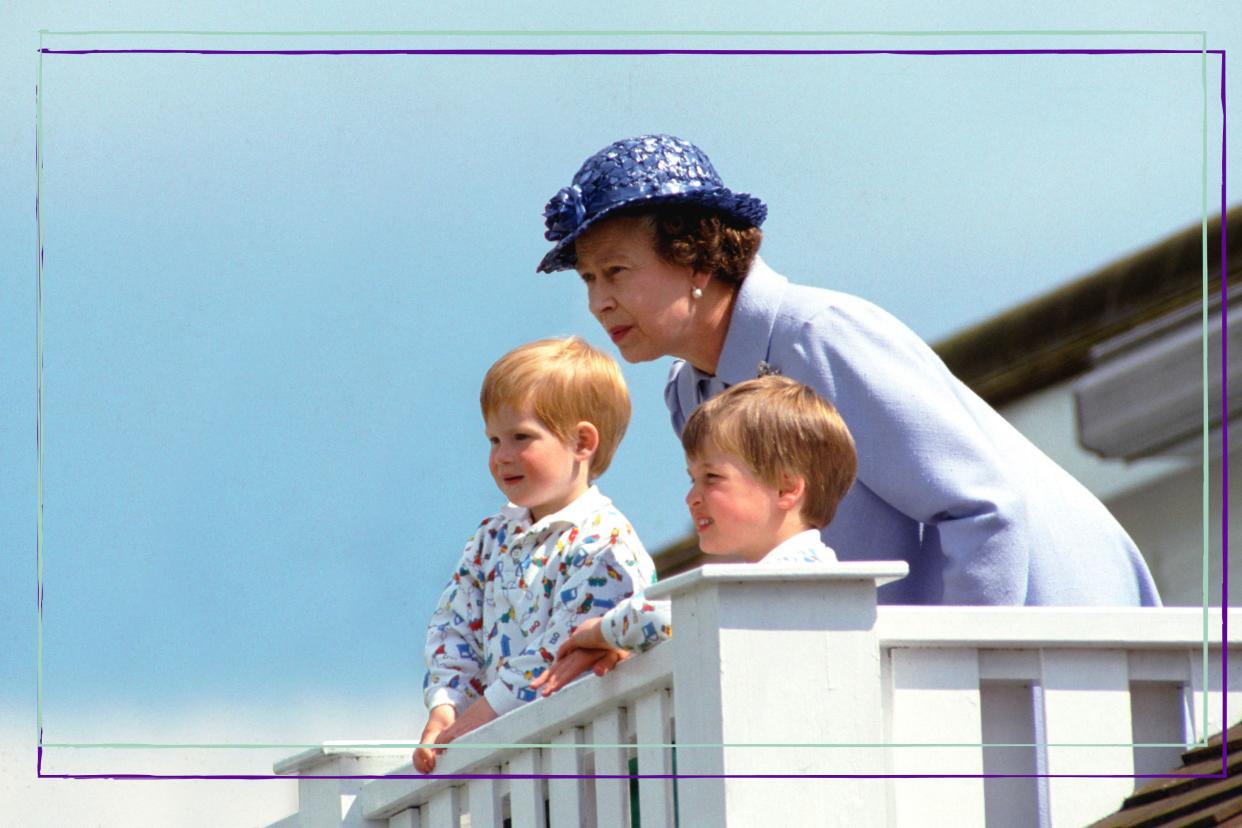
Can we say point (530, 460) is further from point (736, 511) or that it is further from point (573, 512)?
point (736, 511)

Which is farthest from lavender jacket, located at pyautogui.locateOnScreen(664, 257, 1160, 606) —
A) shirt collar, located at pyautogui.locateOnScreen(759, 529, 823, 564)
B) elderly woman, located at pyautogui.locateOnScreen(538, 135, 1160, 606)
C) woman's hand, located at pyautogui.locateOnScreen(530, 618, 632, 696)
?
woman's hand, located at pyautogui.locateOnScreen(530, 618, 632, 696)

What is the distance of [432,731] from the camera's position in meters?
3.87

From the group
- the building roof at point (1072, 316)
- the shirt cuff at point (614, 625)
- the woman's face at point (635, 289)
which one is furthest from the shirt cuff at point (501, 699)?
the building roof at point (1072, 316)

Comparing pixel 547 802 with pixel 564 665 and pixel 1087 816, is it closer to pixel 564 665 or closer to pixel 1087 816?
pixel 564 665

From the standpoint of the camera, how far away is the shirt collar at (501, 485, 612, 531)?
3762mm

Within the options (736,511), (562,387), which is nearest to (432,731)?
(562,387)

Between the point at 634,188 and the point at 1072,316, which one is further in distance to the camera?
the point at 1072,316

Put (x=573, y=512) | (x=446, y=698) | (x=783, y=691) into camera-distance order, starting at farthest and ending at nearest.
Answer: (x=446, y=698)
(x=573, y=512)
(x=783, y=691)

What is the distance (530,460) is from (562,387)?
149 mm

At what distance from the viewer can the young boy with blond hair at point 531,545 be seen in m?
3.68

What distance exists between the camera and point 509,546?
12.6 feet

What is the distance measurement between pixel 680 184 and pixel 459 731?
1075 mm

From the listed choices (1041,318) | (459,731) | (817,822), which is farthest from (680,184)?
(1041,318)

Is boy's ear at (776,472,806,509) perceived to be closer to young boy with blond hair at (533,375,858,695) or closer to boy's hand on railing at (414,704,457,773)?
young boy with blond hair at (533,375,858,695)
